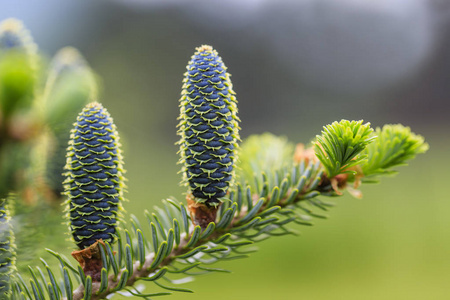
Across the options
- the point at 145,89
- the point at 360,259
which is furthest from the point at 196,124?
the point at 145,89

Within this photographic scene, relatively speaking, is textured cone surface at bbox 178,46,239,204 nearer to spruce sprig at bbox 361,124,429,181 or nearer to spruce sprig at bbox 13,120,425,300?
spruce sprig at bbox 13,120,425,300

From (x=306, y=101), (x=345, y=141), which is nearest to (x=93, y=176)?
(x=345, y=141)

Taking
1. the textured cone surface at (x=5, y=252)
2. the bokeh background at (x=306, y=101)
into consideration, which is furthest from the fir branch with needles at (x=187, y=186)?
the bokeh background at (x=306, y=101)

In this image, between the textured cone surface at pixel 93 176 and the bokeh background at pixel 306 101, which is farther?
the bokeh background at pixel 306 101

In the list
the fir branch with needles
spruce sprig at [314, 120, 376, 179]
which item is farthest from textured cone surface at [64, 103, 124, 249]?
spruce sprig at [314, 120, 376, 179]

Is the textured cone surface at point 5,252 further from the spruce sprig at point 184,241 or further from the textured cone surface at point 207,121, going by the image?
the textured cone surface at point 207,121

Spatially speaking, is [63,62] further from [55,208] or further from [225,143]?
[225,143]

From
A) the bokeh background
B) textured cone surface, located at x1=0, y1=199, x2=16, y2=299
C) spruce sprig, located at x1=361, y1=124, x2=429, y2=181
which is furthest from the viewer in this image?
the bokeh background
